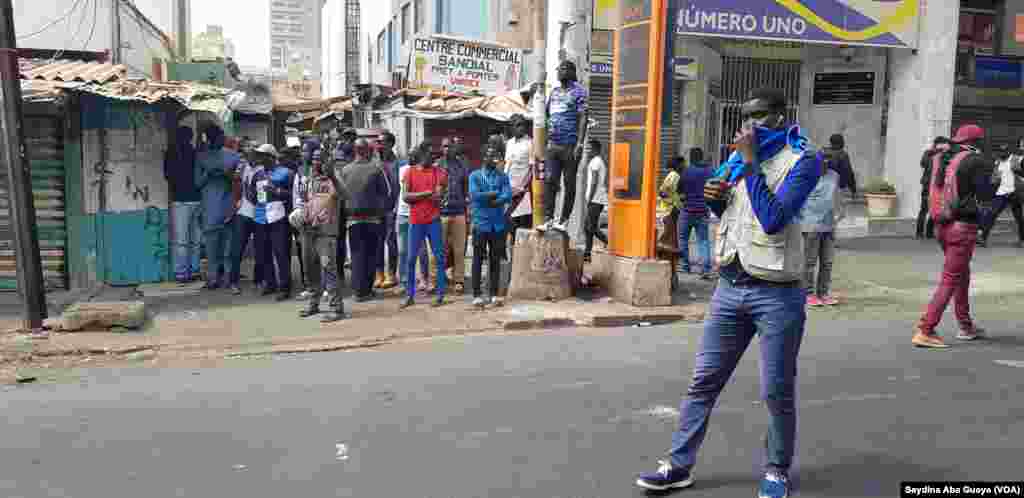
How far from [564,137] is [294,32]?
114 metres

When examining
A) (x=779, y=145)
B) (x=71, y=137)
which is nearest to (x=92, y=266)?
(x=71, y=137)

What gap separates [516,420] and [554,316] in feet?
11.2

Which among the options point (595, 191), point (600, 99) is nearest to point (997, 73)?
point (600, 99)

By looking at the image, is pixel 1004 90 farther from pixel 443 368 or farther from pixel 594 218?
pixel 443 368

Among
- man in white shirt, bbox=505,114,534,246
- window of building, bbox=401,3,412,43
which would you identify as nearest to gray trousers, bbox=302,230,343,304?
man in white shirt, bbox=505,114,534,246

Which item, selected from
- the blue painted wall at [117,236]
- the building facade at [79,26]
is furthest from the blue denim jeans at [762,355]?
the building facade at [79,26]

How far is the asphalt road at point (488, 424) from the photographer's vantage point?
4395 millimetres

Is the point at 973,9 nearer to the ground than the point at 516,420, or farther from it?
farther from it

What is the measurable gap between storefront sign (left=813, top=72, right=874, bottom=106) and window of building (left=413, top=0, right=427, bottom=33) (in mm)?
13465

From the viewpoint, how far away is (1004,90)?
734 inches

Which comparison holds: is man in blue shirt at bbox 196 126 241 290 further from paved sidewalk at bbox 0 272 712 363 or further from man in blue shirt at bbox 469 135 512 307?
man in blue shirt at bbox 469 135 512 307

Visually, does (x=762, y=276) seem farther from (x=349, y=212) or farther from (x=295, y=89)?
(x=295, y=89)

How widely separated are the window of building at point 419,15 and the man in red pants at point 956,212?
21178 mm

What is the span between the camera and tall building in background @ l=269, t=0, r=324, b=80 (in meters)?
92.7
